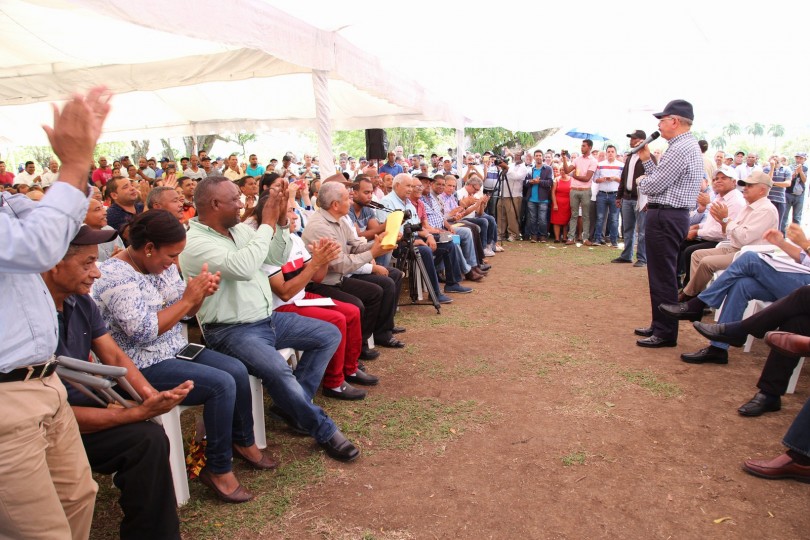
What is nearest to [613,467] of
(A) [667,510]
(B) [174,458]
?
(A) [667,510]

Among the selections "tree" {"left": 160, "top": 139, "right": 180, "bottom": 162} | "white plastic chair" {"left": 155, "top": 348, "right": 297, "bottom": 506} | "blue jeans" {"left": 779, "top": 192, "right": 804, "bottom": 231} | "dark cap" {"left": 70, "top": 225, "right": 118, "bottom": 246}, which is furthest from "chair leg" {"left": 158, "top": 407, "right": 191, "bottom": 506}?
"tree" {"left": 160, "top": 139, "right": 180, "bottom": 162}

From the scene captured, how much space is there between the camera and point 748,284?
13.6ft

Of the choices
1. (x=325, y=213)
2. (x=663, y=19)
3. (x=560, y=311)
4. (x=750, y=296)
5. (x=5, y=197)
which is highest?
(x=663, y=19)

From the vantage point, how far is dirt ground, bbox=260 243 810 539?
239 cm

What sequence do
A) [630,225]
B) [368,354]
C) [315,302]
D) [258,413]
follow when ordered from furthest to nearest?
[630,225], [368,354], [315,302], [258,413]

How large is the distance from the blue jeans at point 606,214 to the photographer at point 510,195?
1606mm

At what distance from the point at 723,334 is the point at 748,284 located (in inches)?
24.2

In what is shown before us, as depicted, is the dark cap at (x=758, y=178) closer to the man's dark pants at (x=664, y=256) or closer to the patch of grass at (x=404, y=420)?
the man's dark pants at (x=664, y=256)

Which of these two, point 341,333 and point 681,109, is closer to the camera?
point 341,333

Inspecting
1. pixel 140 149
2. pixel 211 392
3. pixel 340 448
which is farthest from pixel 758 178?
pixel 140 149

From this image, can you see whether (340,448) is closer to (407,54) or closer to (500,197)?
(407,54)

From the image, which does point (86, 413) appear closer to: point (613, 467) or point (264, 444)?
point (264, 444)

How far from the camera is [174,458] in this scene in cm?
246

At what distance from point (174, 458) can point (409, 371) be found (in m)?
2.03
